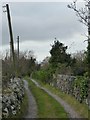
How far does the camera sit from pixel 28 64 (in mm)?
87562

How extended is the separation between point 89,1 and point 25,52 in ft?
276

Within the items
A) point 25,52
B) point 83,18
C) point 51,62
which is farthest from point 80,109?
point 25,52

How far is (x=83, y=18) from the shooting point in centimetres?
1262

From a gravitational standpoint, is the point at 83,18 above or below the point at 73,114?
above

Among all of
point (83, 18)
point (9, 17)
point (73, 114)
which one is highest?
point (9, 17)

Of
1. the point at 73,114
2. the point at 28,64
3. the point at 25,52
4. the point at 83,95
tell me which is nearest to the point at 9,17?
the point at 83,95

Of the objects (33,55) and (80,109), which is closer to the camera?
(80,109)

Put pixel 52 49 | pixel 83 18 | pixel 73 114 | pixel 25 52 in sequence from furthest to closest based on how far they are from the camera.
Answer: pixel 25 52
pixel 52 49
pixel 73 114
pixel 83 18

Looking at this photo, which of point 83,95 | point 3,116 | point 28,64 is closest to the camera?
point 3,116

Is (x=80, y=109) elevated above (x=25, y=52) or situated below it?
below

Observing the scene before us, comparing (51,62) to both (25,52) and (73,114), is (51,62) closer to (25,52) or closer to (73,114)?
(73,114)

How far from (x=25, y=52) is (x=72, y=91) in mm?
74106

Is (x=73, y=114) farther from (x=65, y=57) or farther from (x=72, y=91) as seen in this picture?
(x=65, y=57)

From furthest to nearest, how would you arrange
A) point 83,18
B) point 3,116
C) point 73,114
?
1. point 73,114
2. point 83,18
3. point 3,116
